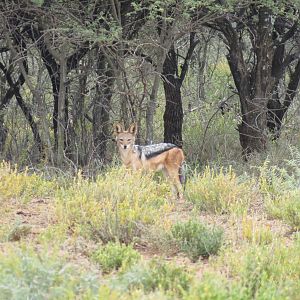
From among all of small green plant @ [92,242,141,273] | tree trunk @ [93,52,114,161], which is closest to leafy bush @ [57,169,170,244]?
small green plant @ [92,242,141,273]

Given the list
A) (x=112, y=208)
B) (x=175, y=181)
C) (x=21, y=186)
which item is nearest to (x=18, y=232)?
(x=112, y=208)

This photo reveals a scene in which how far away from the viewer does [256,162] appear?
15.1m

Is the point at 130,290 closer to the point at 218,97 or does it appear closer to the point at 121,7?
the point at 121,7

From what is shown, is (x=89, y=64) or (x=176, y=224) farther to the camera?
(x=89, y=64)

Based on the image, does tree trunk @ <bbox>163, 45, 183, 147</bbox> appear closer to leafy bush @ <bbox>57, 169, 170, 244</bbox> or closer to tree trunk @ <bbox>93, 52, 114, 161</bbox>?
tree trunk @ <bbox>93, 52, 114, 161</bbox>

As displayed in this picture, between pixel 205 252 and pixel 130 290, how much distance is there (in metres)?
1.74

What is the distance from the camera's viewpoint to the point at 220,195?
959 cm

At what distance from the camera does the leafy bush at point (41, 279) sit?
540cm

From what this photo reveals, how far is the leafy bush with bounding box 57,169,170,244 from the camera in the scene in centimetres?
786

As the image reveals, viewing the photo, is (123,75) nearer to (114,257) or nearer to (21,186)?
(21,186)

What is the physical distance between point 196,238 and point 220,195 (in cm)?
206

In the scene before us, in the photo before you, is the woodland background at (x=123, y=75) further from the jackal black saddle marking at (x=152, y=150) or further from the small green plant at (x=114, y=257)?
the small green plant at (x=114, y=257)

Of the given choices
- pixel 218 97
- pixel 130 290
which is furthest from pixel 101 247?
pixel 218 97

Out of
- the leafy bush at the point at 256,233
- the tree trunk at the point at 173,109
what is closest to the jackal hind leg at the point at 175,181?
the leafy bush at the point at 256,233
